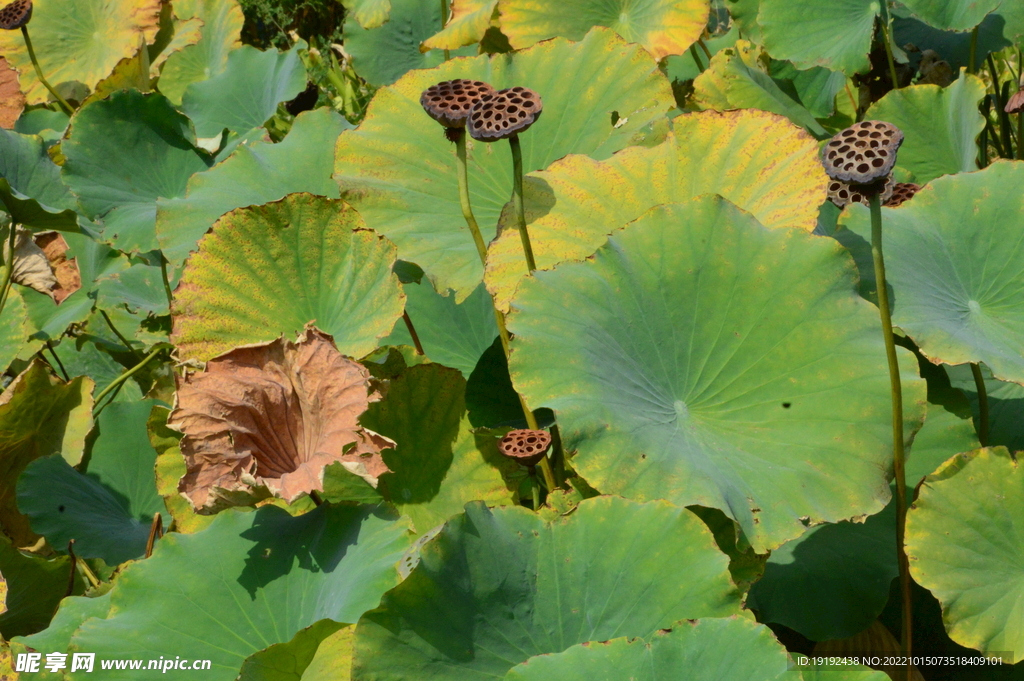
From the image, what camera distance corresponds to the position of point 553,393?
1233mm

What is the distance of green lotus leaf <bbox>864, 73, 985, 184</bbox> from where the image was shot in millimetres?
1906

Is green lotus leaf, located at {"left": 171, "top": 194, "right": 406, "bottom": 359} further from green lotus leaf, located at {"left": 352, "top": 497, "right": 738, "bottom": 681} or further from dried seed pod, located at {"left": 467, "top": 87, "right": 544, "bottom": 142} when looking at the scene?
green lotus leaf, located at {"left": 352, "top": 497, "right": 738, "bottom": 681}

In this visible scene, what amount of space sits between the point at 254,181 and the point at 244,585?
3.03ft

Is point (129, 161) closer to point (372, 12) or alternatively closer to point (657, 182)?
point (372, 12)

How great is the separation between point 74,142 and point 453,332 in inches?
40.9

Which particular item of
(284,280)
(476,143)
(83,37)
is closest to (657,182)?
(476,143)

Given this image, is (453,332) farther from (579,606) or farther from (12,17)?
(12,17)

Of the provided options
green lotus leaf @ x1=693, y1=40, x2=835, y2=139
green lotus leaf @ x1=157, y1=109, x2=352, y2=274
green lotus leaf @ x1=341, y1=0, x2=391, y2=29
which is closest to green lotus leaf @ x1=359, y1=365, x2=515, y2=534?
green lotus leaf @ x1=157, y1=109, x2=352, y2=274

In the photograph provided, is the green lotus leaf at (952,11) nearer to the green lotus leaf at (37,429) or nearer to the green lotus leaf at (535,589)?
the green lotus leaf at (535,589)

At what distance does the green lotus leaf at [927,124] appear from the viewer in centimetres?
191

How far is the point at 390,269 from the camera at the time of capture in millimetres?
1521

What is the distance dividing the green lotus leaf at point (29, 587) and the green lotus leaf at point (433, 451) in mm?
643

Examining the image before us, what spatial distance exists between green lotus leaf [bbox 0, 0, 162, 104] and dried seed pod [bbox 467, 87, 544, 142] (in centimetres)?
217

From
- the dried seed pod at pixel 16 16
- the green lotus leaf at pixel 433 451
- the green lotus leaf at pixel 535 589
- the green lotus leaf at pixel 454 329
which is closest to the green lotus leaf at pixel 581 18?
the green lotus leaf at pixel 454 329
